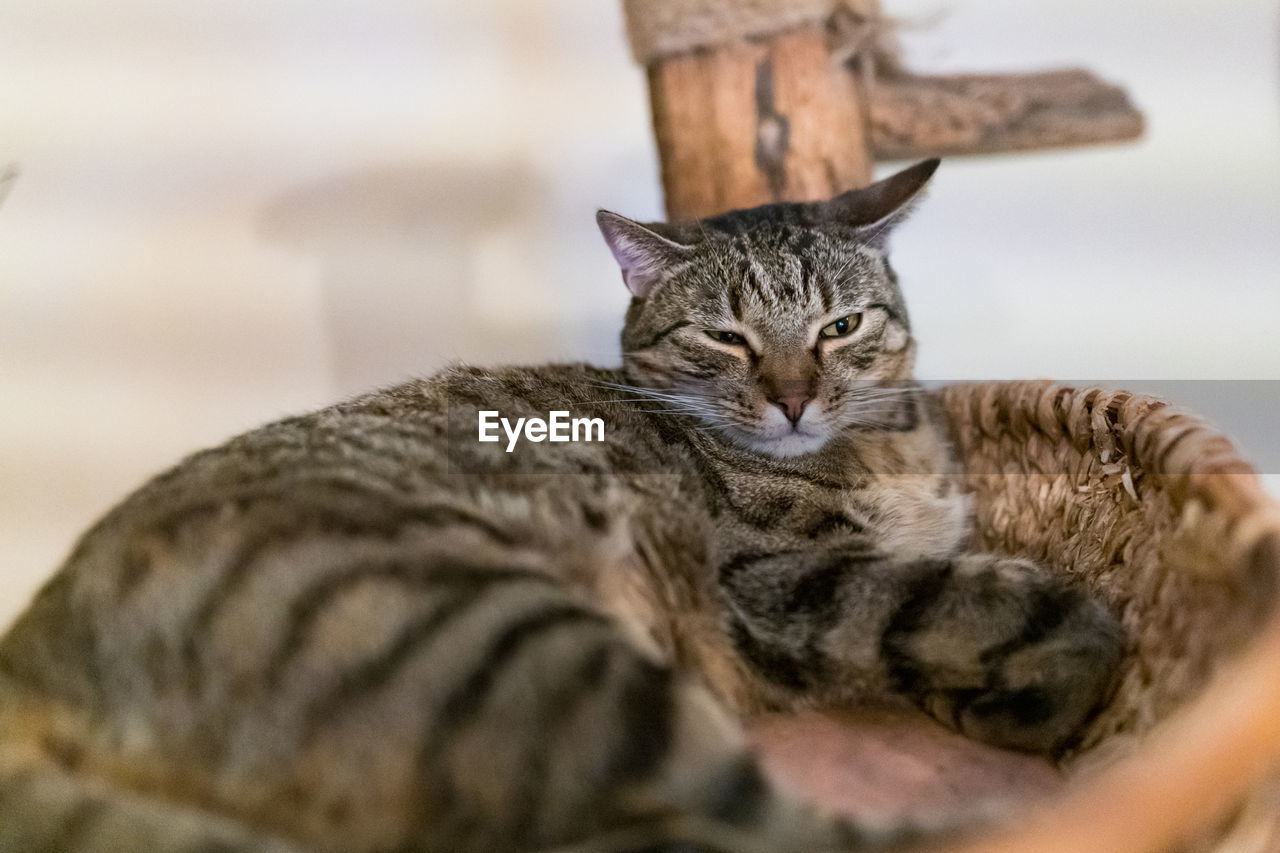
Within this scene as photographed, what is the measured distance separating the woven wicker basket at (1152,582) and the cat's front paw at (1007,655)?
0.16ft

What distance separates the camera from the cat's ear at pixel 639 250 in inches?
62.4

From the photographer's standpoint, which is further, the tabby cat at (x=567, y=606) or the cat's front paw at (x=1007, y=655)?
the cat's front paw at (x=1007, y=655)

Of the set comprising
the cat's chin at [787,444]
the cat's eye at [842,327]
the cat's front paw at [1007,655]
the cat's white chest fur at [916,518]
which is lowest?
the cat's front paw at [1007,655]

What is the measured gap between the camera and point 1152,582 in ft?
4.05

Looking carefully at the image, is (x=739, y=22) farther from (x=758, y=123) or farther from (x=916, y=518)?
(x=916, y=518)

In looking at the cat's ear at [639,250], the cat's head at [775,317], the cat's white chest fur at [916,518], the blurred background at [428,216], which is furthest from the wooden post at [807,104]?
the cat's white chest fur at [916,518]

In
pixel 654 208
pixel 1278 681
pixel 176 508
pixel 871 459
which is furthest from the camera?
pixel 654 208

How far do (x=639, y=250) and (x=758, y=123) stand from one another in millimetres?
504

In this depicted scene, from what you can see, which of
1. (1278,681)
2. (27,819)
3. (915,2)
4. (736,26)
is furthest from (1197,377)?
(27,819)

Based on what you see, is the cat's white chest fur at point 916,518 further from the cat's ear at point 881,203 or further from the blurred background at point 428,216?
the blurred background at point 428,216

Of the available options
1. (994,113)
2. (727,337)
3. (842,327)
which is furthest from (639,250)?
(994,113)

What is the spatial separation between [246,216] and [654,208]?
1.12 metres

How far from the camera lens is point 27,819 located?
82 cm

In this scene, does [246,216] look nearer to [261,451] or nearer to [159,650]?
[261,451]
